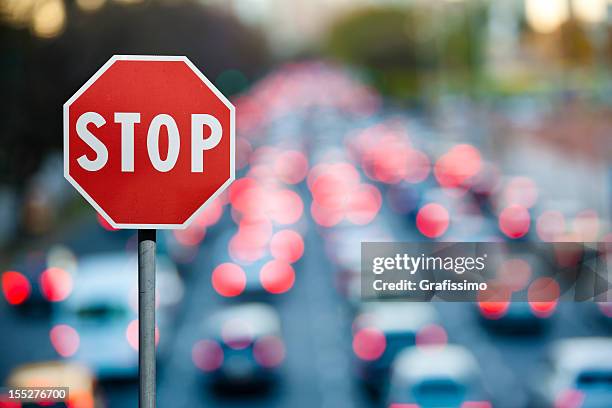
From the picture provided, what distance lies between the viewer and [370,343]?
551 inches

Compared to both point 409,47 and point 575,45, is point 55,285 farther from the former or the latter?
point 409,47

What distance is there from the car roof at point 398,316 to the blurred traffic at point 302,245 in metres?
0.04

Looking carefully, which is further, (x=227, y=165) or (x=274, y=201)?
(x=274, y=201)

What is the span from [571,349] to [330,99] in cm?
6154

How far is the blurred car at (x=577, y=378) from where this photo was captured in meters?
10.5

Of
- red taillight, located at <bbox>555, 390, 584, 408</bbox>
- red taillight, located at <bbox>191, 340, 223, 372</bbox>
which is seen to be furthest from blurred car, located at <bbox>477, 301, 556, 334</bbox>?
red taillight, located at <bbox>555, 390, 584, 408</bbox>

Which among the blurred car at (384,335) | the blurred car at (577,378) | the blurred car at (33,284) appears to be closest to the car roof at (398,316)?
the blurred car at (384,335)

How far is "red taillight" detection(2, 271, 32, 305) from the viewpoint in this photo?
1823 cm

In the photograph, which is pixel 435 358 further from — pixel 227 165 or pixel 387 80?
pixel 387 80

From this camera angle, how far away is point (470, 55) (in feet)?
194

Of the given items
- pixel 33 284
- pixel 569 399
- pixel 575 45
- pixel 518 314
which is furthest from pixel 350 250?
pixel 569 399

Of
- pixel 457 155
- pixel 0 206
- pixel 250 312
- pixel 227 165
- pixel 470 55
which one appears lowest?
pixel 227 165

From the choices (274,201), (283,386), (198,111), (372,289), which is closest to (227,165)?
(198,111)

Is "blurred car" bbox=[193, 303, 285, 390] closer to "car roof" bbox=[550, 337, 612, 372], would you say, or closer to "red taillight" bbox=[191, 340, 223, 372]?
"red taillight" bbox=[191, 340, 223, 372]
